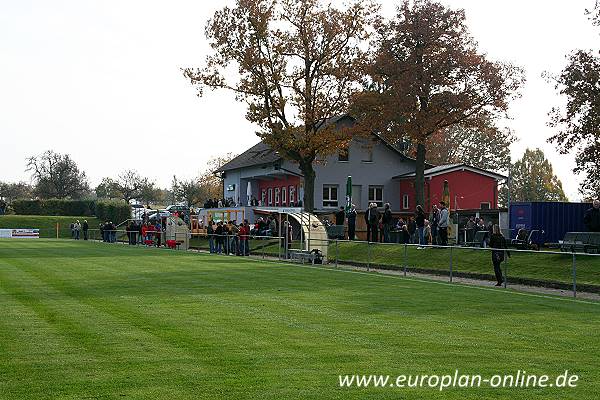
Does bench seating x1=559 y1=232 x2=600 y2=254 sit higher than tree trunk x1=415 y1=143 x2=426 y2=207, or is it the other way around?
tree trunk x1=415 y1=143 x2=426 y2=207

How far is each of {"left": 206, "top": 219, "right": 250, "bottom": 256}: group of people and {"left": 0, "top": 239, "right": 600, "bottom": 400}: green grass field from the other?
66.8ft

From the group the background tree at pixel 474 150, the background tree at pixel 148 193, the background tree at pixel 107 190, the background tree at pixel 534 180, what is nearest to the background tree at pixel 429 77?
the background tree at pixel 474 150

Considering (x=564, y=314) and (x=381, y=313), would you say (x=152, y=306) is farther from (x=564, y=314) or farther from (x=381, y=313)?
(x=564, y=314)

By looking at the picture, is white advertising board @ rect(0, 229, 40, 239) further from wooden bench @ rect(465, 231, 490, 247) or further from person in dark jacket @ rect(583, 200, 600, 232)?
person in dark jacket @ rect(583, 200, 600, 232)

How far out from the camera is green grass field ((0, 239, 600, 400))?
32.8 feet

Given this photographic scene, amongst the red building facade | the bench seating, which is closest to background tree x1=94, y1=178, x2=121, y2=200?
the red building facade

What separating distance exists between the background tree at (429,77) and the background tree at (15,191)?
87.6 metres

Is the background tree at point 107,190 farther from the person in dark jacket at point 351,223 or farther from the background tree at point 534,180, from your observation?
the person in dark jacket at point 351,223

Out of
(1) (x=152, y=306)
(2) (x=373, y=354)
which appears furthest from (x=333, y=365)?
(1) (x=152, y=306)

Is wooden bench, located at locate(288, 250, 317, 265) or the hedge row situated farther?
the hedge row

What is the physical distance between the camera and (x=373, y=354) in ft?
39.6

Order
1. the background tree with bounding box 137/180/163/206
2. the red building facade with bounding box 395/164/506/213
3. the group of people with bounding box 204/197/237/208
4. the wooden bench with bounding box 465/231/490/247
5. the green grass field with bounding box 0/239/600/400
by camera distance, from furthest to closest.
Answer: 1. the background tree with bounding box 137/180/163/206
2. the group of people with bounding box 204/197/237/208
3. the red building facade with bounding box 395/164/506/213
4. the wooden bench with bounding box 465/231/490/247
5. the green grass field with bounding box 0/239/600/400

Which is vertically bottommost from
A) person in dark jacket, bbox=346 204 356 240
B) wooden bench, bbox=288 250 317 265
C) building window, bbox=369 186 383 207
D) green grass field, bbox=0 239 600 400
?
green grass field, bbox=0 239 600 400

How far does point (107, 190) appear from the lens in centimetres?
13925
